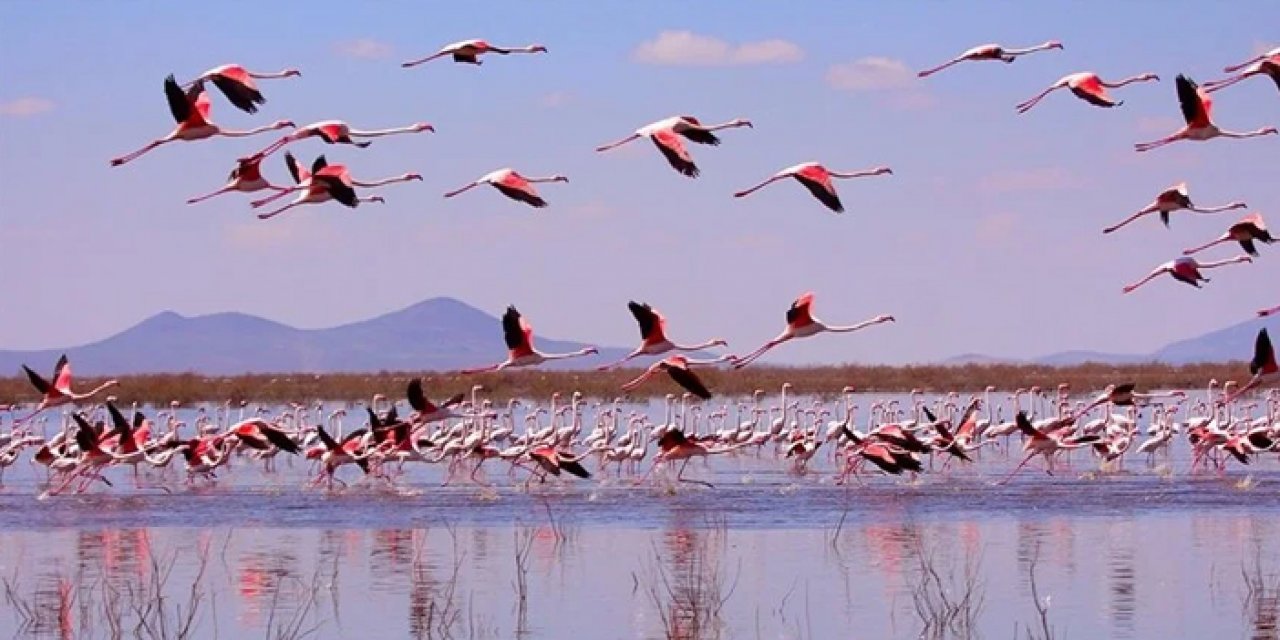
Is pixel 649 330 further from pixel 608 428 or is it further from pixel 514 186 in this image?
pixel 608 428

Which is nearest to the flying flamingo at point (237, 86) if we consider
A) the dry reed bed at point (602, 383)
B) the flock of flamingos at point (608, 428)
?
the flock of flamingos at point (608, 428)

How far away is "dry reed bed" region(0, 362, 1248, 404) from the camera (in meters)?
57.1

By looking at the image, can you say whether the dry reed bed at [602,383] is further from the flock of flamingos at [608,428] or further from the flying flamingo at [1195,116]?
the flying flamingo at [1195,116]

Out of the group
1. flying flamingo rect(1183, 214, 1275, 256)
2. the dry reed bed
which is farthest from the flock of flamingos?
the dry reed bed

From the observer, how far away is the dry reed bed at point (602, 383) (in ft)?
187

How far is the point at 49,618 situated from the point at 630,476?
1427 cm

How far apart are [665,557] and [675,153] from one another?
4888 millimetres

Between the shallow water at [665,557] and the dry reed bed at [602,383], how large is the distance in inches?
1117

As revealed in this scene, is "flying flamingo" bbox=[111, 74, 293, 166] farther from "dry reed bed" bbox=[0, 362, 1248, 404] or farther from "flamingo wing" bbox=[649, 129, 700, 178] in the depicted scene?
"dry reed bed" bbox=[0, 362, 1248, 404]

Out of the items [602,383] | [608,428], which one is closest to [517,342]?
[608,428]

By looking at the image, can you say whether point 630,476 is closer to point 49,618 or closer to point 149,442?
point 149,442

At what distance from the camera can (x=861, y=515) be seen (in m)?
22.5

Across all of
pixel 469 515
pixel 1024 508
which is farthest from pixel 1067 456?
pixel 469 515

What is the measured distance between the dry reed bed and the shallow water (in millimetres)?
28383
